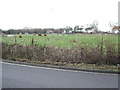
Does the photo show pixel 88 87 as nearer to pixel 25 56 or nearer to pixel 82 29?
pixel 25 56

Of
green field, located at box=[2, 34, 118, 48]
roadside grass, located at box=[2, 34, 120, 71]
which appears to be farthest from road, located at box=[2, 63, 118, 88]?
green field, located at box=[2, 34, 118, 48]

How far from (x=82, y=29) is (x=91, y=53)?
38.9 metres

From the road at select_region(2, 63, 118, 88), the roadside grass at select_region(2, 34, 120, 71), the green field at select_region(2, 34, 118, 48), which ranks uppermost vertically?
the green field at select_region(2, 34, 118, 48)

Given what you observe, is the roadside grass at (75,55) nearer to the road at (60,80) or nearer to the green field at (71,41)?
the green field at (71,41)

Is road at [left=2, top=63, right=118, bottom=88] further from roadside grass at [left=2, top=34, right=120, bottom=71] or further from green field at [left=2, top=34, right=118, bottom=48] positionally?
green field at [left=2, top=34, right=118, bottom=48]

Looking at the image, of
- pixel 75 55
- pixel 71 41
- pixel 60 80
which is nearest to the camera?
pixel 60 80

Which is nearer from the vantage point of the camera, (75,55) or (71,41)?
(75,55)

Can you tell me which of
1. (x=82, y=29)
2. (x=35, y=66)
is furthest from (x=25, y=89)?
(x=82, y=29)

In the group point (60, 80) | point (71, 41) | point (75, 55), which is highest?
point (71, 41)

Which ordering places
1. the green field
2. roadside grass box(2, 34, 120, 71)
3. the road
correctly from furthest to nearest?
the green field
roadside grass box(2, 34, 120, 71)
the road

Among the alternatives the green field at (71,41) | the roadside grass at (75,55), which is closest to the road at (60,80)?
the roadside grass at (75,55)

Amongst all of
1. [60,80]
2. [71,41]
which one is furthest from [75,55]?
[71,41]

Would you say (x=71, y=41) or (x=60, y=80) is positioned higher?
(x=71, y=41)

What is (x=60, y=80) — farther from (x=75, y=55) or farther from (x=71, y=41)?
(x=71, y=41)
